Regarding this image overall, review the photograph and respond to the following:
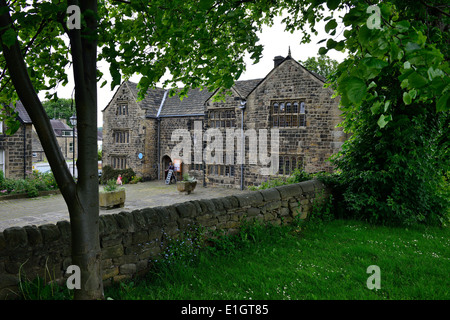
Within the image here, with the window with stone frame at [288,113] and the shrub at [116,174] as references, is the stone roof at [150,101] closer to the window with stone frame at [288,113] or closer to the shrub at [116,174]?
the shrub at [116,174]

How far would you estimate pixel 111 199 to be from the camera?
13484 millimetres

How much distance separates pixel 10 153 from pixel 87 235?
20.4m

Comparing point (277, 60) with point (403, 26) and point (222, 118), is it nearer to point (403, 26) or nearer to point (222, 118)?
point (222, 118)

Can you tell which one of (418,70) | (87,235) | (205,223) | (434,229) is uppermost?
(418,70)

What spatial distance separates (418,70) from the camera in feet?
6.64

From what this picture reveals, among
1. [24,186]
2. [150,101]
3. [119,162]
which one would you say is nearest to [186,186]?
[24,186]

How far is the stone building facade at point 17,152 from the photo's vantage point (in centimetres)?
1891

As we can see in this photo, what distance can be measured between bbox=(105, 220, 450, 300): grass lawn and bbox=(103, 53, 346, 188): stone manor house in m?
9.36

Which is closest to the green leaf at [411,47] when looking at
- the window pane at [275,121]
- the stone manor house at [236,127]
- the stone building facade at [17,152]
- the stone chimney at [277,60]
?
the stone manor house at [236,127]

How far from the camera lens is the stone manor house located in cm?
1741

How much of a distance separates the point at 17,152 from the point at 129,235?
1934 centimetres

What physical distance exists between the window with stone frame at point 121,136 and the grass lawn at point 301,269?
21718mm

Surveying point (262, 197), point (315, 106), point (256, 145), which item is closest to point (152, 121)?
point (256, 145)
